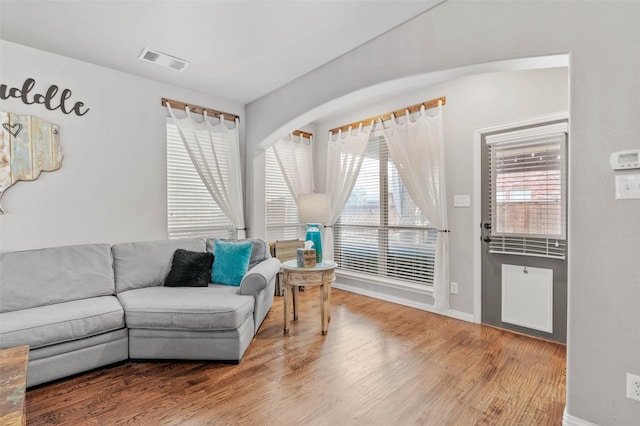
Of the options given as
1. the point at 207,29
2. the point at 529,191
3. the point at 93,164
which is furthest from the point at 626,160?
the point at 93,164

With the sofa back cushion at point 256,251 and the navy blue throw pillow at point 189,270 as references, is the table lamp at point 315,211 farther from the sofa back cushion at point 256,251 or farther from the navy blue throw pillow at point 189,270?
the navy blue throw pillow at point 189,270

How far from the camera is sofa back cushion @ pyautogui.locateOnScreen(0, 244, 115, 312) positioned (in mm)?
2366

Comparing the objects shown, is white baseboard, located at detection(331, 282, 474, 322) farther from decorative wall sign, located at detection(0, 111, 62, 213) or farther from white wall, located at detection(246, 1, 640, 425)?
decorative wall sign, located at detection(0, 111, 62, 213)

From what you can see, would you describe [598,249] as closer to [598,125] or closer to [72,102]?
[598,125]

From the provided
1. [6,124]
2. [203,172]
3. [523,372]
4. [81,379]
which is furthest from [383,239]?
[6,124]

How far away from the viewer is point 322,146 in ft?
16.4

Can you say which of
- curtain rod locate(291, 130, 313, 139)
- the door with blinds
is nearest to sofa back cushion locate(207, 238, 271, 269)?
curtain rod locate(291, 130, 313, 139)

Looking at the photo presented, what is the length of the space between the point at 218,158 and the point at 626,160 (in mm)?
3851

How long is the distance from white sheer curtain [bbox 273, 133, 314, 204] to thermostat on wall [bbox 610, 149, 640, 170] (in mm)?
3740

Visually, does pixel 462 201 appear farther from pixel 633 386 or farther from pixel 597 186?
pixel 633 386

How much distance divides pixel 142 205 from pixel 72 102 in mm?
1189

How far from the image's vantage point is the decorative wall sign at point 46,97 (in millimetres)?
2742

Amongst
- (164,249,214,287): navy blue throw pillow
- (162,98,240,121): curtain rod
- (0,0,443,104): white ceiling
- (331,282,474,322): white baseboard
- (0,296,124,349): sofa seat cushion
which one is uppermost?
(0,0,443,104): white ceiling

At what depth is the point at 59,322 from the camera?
210 centimetres
